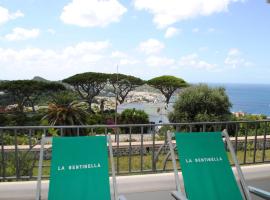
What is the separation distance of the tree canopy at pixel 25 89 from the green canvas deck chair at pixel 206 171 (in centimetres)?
2500

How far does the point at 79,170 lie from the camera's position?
9.00 ft

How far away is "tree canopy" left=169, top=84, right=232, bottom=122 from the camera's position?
19016mm

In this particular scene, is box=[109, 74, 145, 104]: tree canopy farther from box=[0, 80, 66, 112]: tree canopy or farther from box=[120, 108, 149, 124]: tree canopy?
box=[120, 108, 149, 124]: tree canopy

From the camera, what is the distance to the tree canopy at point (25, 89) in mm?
26938

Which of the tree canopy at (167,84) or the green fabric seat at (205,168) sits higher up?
the tree canopy at (167,84)

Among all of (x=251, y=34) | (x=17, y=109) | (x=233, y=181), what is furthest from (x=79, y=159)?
(x=17, y=109)

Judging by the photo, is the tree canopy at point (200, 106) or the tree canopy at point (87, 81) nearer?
the tree canopy at point (200, 106)

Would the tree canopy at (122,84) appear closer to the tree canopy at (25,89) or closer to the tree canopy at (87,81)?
the tree canopy at (87,81)

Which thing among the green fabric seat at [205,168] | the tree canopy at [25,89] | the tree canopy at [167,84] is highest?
the tree canopy at [167,84]

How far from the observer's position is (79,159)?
278 centimetres

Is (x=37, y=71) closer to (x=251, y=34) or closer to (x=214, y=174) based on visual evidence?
(x=251, y=34)

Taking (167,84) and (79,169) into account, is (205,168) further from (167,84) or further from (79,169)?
(167,84)

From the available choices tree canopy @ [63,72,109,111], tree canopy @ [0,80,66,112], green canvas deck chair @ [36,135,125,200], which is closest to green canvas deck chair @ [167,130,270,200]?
green canvas deck chair @ [36,135,125,200]

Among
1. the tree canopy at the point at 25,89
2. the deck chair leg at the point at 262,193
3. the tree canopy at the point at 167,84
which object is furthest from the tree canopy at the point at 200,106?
the deck chair leg at the point at 262,193
